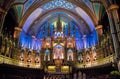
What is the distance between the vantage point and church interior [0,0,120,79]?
1958cm

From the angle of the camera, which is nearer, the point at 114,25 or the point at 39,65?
the point at 114,25

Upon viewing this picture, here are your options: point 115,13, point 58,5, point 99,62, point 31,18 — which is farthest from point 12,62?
point 115,13

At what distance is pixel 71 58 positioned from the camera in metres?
25.4

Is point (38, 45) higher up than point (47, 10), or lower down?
lower down

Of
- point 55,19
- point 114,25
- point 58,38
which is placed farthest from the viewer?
point 55,19

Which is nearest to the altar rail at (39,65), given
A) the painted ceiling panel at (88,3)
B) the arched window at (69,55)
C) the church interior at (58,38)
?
the church interior at (58,38)

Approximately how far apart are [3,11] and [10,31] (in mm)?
4805

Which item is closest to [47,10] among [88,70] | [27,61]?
[27,61]

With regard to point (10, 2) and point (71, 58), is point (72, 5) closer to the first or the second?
point (71, 58)

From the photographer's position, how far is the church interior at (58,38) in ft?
64.2

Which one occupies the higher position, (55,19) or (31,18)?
(55,19)

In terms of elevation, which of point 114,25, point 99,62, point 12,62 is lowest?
point 99,62

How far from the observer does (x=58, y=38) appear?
26.4 metres

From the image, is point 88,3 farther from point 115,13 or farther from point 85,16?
point 115,13
